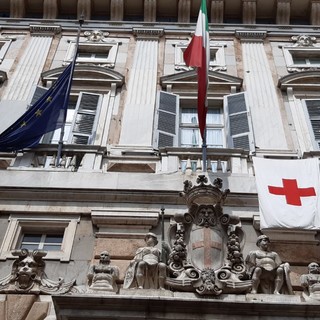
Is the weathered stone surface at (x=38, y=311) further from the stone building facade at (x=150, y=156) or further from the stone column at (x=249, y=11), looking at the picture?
the stone column at (x=249, y=11)

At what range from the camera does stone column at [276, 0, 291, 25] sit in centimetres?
1898

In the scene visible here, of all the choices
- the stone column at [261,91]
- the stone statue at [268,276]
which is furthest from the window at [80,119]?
the stone statue at [268,276]

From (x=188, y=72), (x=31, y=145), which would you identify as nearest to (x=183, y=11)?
(x=188, y=72)

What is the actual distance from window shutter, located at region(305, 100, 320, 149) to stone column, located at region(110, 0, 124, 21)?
7.34m

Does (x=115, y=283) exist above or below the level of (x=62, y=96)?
below

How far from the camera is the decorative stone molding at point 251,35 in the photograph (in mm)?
17973

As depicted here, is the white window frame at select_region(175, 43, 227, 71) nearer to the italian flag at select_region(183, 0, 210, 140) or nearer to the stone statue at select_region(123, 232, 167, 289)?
the italian flag at select_region(183, 0, 210, 140)

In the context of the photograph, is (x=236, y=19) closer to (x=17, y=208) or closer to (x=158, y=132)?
(x=158, y=132)

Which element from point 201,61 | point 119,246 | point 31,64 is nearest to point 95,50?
point 31,64

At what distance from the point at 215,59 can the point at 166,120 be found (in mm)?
3981

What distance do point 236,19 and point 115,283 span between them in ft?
41.2

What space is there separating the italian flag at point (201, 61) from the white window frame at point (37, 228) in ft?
11.3

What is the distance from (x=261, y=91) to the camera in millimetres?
15250

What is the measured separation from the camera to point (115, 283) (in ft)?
30.6
